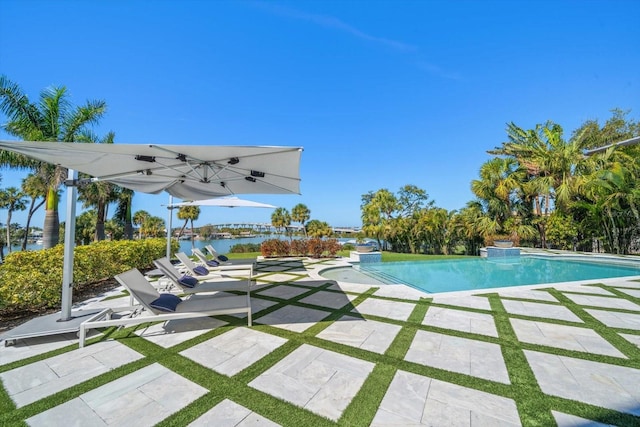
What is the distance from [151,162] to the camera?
3697 mm

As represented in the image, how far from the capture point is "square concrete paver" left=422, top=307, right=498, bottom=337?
3.86 m

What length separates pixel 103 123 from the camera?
415 inches

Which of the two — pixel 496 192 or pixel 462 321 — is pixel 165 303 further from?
pixel 496 192

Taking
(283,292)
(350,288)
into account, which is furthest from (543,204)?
(283,292)

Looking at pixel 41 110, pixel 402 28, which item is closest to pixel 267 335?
pixel 41 110

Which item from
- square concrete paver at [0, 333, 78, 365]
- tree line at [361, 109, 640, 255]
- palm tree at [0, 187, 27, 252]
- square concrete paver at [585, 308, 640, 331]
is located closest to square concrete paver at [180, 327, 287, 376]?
square concrete paver at [0, 333, 78, 365]

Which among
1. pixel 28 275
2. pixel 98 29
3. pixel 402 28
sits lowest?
pixel 28 275

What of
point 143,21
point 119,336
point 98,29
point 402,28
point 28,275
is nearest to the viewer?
point 119,336

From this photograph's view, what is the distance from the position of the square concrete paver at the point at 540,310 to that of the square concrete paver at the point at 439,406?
3.11 meters

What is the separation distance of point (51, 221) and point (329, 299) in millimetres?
10742

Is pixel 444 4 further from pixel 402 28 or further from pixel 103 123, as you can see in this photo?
pixel 103 123

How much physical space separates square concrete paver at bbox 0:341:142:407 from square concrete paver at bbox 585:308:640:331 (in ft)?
23.0

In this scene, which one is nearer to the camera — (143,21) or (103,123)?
(143,21)

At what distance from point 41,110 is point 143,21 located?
6.21 meters
